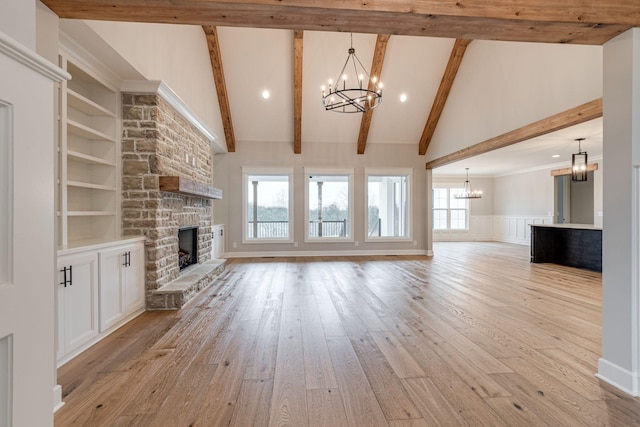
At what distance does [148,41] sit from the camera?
3.65 m

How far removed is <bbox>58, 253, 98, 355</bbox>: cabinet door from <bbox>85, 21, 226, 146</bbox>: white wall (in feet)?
6.45

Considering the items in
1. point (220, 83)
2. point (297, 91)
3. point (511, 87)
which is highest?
point (220, 83)

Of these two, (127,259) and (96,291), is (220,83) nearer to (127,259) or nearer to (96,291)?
(127,259)

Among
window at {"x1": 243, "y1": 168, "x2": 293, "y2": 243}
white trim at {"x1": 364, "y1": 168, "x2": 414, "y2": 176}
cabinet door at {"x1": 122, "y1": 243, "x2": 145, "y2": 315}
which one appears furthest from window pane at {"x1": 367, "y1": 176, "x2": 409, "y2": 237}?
cabinet door at {"x1": 122, "y1": 243, "x2": 145, "y2": 315}

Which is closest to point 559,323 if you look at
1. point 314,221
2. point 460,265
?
point 460,265

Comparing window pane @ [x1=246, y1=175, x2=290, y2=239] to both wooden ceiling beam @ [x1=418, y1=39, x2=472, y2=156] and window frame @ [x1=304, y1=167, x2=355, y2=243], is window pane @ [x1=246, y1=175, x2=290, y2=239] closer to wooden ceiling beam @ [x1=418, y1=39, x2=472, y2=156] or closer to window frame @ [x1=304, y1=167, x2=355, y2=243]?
window frame @ [x1=304, y1=167, x2=355, y2=243]

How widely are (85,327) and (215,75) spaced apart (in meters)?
5.41

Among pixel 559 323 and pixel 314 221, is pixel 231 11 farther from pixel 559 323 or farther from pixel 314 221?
pixel 314 221

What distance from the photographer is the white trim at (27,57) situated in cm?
78

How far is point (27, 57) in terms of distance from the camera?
33.9 inches

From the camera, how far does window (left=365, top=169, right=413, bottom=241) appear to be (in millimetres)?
8641

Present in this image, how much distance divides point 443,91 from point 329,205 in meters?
3.90

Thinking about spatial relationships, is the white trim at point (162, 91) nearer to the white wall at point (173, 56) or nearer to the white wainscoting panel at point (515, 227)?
the white wall at point (173, 56)

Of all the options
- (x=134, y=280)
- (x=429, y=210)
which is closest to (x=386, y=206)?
(x=429, y=210)
